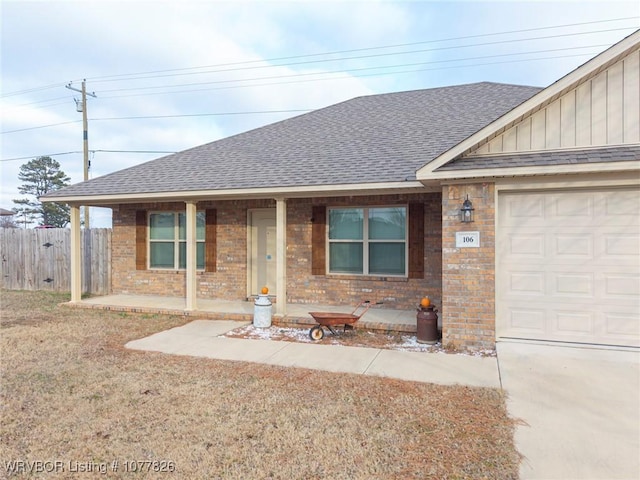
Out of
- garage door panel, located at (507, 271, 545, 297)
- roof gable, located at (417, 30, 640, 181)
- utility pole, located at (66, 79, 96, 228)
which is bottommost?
garage door panel, located at (507, 271, 545, 297)

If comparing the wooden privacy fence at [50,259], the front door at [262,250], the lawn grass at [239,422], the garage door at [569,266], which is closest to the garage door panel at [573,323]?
the garage door at [569,266]

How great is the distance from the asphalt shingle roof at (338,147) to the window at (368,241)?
1.31 m

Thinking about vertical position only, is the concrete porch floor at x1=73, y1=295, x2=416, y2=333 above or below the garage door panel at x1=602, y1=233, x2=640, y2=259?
below

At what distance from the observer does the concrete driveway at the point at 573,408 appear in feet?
9.98

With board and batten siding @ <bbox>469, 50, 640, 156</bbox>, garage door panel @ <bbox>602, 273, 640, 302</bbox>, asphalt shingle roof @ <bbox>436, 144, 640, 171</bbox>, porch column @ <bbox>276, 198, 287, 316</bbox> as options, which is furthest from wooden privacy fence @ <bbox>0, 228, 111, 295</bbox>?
garage door panel @ <bbox>602, 273, 640, 302</bbox>

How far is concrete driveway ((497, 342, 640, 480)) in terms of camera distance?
9.98ft

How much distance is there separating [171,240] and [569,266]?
9140 mm

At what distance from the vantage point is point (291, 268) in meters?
9.54

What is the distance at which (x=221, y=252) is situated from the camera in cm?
1019

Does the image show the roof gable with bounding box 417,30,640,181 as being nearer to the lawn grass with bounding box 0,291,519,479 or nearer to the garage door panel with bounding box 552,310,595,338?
the garage door panel with bounding box 552,310,595,338

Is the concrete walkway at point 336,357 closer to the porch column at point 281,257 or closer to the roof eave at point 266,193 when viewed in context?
the porch column at point 281,257

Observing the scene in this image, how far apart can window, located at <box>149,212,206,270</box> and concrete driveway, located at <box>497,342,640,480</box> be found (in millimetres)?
7592

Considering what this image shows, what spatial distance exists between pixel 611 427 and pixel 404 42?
58.9 feet

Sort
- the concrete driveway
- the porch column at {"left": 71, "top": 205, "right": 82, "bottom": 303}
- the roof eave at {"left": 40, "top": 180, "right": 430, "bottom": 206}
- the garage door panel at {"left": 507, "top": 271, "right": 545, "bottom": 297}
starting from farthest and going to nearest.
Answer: the porch column at {"left": 71, "top": 205, "right": 82, "bottom": 303} → the roof eave at {"left": 40, "top": 180, "right": 430, "bottom": 206} → the garage door panel at {"left": 507, "top": 271, "right": 545, "bottom": 297} → the concrete driveway
